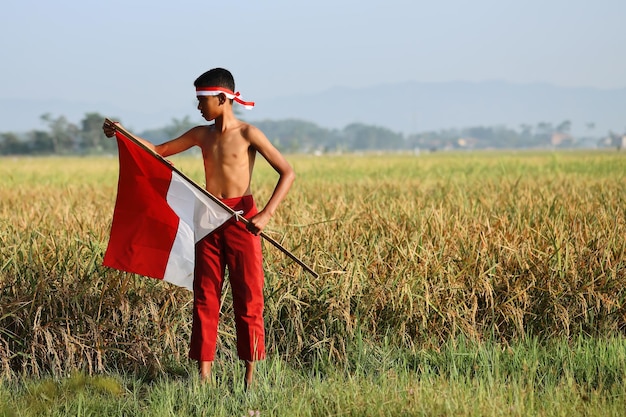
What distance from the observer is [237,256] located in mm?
4168

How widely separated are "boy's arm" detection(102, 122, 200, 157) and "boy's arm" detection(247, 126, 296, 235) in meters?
0.30

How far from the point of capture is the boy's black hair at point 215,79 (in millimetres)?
4082

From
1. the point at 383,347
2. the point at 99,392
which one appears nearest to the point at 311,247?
the point at 383,347

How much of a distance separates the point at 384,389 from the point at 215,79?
1675mm

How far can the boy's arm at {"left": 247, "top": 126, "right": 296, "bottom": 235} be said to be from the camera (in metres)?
4.03

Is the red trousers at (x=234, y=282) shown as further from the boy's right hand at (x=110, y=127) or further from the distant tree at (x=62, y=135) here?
the distant tree at (x=62, y=135)

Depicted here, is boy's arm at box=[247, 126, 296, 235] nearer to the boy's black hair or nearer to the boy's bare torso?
the boy's bare torso

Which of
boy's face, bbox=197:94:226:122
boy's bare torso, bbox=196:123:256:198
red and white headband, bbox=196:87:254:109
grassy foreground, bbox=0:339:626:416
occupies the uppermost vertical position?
red and white headband, bbox=196:87:254:109

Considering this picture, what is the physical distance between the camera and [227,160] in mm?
4121

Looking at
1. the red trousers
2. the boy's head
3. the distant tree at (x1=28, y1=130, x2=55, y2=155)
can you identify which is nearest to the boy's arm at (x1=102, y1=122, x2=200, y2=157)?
the boy's head

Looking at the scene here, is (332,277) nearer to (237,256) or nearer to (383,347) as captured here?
(383,347)

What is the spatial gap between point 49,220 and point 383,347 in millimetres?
3349

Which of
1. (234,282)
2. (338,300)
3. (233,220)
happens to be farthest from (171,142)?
(338,300)

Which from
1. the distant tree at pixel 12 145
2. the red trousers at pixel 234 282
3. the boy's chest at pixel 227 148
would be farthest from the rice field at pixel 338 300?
the distant tree at pixel 12 145
